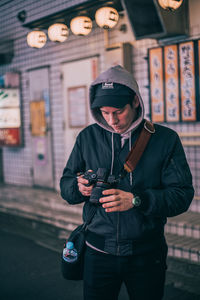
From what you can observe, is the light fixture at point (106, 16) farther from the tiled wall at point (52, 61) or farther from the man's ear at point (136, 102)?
the man's ear at point (136, 102)

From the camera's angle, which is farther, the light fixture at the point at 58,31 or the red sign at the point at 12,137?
the red sign at the point at 12,137

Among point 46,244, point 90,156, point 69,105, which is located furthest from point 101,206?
point 69,105

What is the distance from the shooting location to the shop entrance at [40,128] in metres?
10.3

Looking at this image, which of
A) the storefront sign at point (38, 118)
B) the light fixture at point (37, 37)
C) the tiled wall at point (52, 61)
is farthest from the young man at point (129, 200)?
the storefront sign at point (38, 118)

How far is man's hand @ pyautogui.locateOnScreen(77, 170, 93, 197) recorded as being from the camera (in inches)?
98.4

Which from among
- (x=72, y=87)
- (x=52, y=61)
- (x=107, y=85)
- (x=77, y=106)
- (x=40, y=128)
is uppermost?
(x=52, y=61)

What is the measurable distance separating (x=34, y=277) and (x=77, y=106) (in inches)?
184

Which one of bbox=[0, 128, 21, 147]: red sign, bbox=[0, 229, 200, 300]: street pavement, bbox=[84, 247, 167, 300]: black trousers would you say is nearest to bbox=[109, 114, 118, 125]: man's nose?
bbox=[84, 247, 167, 300]: black trousers

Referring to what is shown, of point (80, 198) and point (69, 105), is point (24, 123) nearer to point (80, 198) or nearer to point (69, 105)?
point (69, 105)

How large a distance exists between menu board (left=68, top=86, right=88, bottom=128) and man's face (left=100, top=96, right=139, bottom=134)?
6562 millimetres

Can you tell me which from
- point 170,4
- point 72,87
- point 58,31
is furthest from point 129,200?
point 72,87

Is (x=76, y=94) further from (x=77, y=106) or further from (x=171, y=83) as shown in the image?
(x=171, y=83)

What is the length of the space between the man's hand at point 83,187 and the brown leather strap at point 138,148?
254 mm

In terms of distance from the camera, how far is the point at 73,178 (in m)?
2.74
